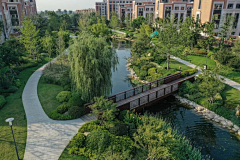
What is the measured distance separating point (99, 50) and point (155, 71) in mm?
12335

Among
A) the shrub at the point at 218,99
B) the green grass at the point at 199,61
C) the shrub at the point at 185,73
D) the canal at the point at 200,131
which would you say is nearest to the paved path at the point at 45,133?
the canal at the point at 200,131

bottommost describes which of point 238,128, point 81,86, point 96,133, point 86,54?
point 238,128

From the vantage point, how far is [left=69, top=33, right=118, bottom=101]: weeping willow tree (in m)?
15.4

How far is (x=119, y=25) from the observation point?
258 ft

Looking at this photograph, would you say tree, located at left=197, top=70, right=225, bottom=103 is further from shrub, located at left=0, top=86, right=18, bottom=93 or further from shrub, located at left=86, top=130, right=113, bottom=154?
shrub, located at left=0, top=86, right=18, bottom=93

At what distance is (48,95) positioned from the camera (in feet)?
63.3

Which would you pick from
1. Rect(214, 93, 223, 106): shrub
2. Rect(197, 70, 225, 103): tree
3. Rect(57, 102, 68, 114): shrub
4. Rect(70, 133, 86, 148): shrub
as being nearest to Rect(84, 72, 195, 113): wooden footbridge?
Rect(57, 102, 68, 114): shrub

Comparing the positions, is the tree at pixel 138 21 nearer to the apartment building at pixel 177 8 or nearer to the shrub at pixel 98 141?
the apartment building at pixel 177 8

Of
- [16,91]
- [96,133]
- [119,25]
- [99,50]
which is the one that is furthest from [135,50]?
[119,25]

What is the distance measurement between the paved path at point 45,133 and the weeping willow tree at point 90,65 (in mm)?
2521

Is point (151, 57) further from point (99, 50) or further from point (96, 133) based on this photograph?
point (96, 133)

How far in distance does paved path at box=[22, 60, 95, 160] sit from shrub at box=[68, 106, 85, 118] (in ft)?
1.21

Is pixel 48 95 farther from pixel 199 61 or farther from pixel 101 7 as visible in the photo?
pixel 101 7

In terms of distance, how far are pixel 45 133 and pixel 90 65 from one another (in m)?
6.16
